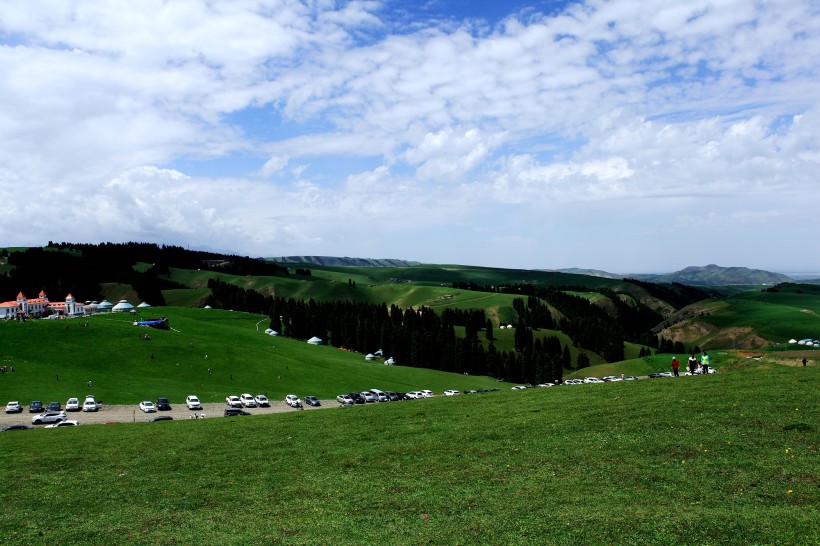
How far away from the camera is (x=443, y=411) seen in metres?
42.6

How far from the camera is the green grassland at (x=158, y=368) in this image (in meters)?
86.0

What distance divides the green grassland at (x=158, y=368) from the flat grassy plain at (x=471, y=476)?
4837cm

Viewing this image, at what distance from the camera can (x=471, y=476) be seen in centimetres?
2584

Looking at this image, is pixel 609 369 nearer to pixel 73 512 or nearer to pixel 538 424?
pixel 538 424

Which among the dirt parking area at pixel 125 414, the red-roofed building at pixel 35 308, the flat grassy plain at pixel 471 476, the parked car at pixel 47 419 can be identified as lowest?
the dirt parking area at pixel 125 414

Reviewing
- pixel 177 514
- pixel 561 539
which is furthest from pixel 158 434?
pixel 561 539

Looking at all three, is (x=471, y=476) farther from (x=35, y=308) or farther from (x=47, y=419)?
(x=35, y=308)

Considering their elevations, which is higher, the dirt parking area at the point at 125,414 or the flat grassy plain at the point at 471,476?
the flat grassy plain at the point at 471,476

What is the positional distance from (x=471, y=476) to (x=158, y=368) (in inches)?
3575

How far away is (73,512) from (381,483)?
13787 millimetres

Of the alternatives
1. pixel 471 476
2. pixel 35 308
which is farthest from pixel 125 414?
pixel 35 308

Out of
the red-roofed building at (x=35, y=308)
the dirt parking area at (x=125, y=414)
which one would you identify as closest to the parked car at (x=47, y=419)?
the dirt parking area at (x=125, y=414)

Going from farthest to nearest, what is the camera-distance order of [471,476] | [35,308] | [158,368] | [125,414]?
[35,308], [158,368], [125,414], [471,476]

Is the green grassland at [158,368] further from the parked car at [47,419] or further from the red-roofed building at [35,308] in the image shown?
the red-roofed building at [35,308]
